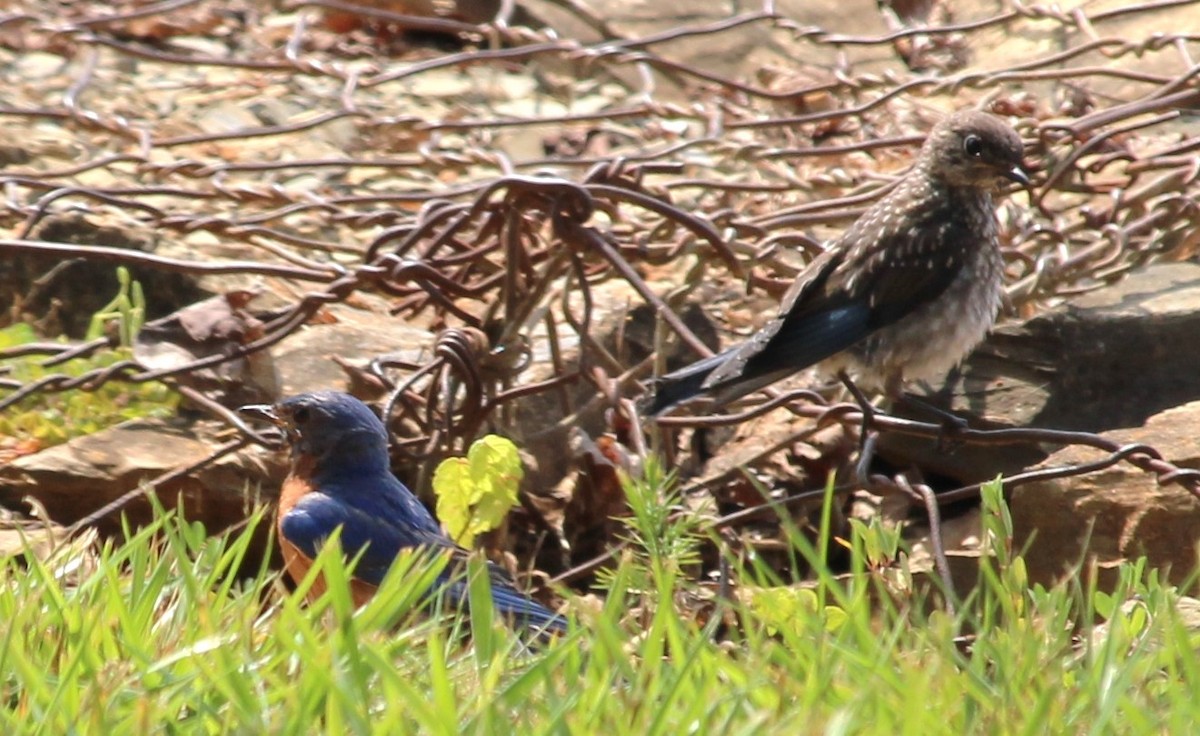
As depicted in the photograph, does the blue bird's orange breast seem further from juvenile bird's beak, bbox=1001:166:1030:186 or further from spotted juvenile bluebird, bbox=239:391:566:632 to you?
juvenile bird's beak, bbox=1001:166:1030:186

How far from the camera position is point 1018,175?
517 centimetres

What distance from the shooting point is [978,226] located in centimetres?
521

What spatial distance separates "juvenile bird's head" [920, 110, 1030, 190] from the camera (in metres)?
5.18

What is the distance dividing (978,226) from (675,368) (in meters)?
1.09

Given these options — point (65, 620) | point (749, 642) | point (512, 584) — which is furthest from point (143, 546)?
point (749, 642)

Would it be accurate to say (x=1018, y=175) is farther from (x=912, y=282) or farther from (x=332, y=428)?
(x=332, y=428)

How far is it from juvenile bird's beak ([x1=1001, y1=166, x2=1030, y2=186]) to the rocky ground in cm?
36

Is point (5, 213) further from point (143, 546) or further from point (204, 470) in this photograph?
point (143, 546)

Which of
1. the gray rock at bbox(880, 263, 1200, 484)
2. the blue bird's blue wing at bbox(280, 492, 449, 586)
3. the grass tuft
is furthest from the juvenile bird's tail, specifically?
the grass tuft

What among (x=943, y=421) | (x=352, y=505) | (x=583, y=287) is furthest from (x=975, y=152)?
(x=352, y=505)

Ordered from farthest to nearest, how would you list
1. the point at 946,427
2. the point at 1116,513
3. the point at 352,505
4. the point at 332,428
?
the point at 946,427 → the point at 1116,513 → the point at 332,428 → the point at 352,505

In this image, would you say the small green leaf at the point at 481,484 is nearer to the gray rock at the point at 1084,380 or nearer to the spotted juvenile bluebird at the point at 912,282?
the spotted juvenile bluebird at the point at 912,282

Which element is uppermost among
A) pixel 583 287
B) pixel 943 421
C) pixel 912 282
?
pixel 912 282

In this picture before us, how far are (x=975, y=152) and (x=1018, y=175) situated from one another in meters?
0.16
